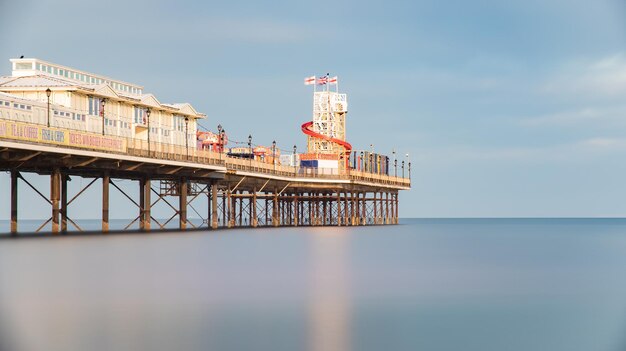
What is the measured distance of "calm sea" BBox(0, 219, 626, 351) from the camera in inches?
774

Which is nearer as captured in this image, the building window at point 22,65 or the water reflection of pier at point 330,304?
the water reflection of pier at point 330,304

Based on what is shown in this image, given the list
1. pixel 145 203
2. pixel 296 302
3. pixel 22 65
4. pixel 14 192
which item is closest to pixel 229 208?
pixel 145 203

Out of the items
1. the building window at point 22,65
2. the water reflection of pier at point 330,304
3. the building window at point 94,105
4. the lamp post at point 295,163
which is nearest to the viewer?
the water reflection of pier at point 330,304

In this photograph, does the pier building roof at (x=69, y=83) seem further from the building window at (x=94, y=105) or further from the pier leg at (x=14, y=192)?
the pier leg at (x=14, y=192)

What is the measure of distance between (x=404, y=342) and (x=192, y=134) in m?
54.9

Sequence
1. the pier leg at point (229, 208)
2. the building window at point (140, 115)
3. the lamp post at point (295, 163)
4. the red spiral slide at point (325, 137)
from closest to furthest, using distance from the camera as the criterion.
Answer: the building window at point (140, 115)
the pier leg at point (229, 208)
the lamp post at point (295, 163)
the red spiral slide at point (325, 137)

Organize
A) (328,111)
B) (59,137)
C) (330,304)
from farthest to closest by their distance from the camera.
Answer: (328,111), (59,137), (330,304)

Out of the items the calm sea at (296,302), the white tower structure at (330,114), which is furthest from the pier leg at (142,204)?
the white tower structure at (330,114)

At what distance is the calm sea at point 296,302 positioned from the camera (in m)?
19.7

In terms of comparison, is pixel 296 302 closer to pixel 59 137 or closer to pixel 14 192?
pixel 59 137

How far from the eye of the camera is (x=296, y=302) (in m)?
25.5

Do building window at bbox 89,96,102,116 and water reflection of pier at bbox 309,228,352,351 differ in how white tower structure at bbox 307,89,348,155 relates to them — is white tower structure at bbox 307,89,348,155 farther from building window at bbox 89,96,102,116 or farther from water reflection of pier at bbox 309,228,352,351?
water reflection of pier at bbox 309,228,352,351

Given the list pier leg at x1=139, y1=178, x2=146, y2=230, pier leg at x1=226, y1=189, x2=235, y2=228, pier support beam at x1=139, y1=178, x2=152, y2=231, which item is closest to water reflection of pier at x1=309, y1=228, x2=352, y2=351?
pier support beam at x1=139, y1=178, x2=152, y2=231

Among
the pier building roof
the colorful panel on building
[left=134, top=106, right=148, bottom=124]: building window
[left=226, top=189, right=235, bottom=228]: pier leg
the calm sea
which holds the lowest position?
the calm sea
